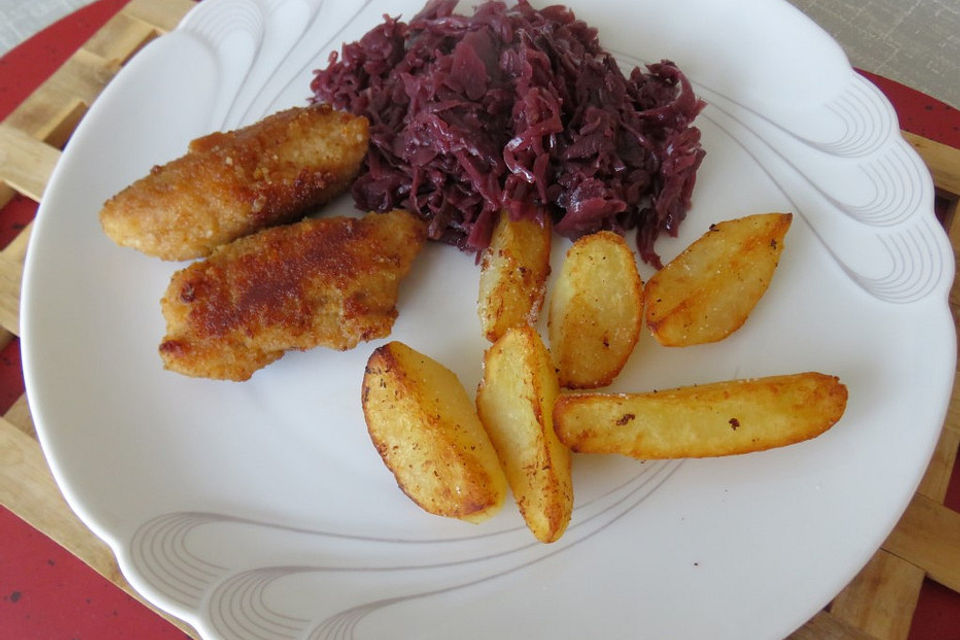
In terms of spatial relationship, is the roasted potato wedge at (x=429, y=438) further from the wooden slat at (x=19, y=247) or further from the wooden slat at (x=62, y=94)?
the wooden slat at (x=62, y=94)

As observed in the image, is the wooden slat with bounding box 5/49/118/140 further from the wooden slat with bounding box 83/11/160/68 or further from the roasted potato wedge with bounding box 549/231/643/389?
the roasted potato wedge with bounding box 549/231/643/389

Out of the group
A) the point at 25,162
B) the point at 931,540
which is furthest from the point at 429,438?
the point at 25,162

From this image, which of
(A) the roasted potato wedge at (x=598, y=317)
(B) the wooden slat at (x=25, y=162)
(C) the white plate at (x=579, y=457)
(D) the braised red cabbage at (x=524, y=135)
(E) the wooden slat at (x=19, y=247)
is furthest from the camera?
(B) the wooden slat at (x=25, y=162)

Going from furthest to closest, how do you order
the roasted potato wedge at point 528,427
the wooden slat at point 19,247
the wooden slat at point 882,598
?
the wooden slat at point 19,247, the wooden slat at point 882,598, the roasted potato wedge at point 528,427

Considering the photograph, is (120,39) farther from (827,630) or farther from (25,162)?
(827,630)

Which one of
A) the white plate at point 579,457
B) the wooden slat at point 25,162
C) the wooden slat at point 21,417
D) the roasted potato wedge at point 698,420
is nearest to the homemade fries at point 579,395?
the roasted potato wedge at point 698,420

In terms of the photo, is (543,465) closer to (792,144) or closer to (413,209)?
(413,209)
